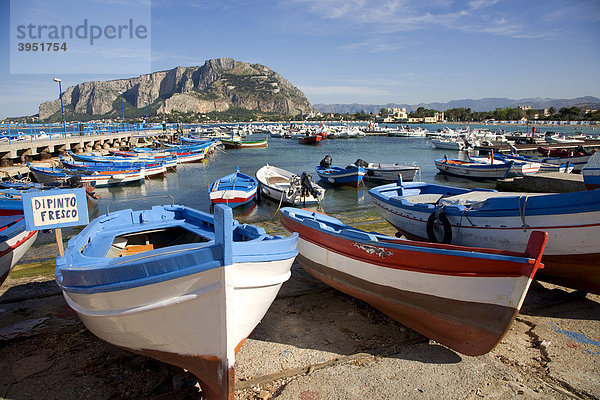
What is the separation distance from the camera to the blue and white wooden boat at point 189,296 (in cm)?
407

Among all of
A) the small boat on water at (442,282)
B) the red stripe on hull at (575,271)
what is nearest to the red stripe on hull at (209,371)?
the small boat on water at (442,282)

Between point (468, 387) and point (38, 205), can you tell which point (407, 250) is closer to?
point (468, 387)

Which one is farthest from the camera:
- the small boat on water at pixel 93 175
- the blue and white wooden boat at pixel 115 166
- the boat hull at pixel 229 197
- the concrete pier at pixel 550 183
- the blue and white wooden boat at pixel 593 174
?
the blue and white wooden boat at pixel 115 166

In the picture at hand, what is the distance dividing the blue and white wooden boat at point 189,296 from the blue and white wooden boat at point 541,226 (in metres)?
4.37

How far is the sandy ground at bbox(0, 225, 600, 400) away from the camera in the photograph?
4.71 meters

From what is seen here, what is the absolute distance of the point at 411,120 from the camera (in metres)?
184

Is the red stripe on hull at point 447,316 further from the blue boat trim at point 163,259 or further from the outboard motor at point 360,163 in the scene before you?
the outboard motor at point 360,163

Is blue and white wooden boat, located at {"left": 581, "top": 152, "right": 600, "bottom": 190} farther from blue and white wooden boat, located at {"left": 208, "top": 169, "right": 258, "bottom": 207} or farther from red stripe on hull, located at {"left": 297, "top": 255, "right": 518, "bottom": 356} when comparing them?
blue and white wooden boat, located at {"left": 208, "top": 169, "right": 258, "bottom": 207}

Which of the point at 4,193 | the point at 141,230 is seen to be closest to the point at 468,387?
the point at 141,230

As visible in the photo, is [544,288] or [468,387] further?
[544,288]

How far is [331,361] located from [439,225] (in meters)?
4.37

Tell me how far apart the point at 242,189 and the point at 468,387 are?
14.3m

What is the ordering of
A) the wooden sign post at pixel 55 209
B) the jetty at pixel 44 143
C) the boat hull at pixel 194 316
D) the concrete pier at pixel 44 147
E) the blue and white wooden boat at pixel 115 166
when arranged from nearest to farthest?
the boat hull at pixel 194 316, the wooden sign post at pixel 55 209, the concrete pier at pixel 44 147, the blue and white wooden boat at pixel 115 166, the jetty at pixel 44 143

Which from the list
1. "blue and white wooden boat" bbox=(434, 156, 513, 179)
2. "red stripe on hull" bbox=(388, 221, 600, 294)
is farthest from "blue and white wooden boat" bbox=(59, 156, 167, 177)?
"red stripe on hull" bbox=(388, 221, 600, 294)
